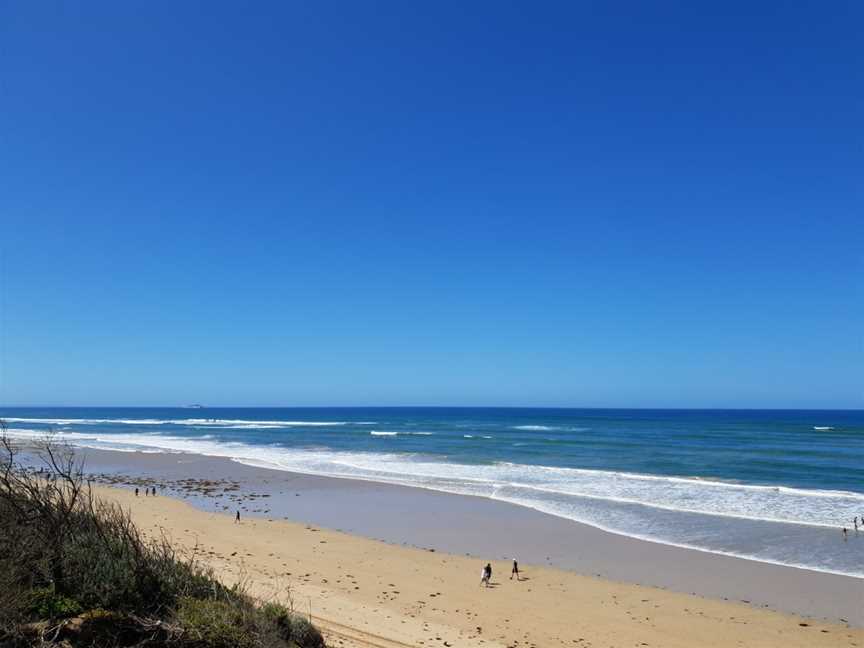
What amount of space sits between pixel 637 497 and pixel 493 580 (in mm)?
14896

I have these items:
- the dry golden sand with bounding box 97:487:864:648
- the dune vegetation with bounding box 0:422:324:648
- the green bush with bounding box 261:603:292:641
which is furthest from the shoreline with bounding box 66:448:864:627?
the dune vegetation with bounding box 0:422:324:648

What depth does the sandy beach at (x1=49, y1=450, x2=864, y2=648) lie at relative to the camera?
11.9 metres

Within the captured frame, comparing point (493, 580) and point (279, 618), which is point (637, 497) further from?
point (279, 618)

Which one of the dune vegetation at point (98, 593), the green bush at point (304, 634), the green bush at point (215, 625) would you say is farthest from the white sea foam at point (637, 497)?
the dune vegetation at point (98, 593)

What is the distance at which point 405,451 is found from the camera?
5097cm

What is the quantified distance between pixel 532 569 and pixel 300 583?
6.43 metres

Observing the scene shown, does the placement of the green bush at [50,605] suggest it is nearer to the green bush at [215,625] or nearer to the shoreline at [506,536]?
the green bush at [215,625]

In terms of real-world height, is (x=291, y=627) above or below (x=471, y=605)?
above

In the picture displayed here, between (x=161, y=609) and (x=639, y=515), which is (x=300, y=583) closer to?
(x=161, y=609)

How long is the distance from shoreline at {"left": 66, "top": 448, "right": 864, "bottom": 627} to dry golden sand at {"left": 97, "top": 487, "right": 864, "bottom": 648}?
104 cm

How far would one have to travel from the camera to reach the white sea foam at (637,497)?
20906 mm

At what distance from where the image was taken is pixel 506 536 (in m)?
20.6

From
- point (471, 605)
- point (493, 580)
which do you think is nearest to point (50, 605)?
point (471, 605)

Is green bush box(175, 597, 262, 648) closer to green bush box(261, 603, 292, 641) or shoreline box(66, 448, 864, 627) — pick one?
green bush box(261, 603, 292, 641)
